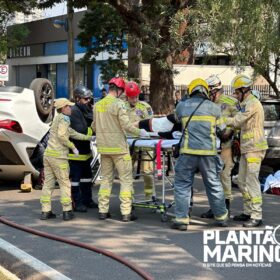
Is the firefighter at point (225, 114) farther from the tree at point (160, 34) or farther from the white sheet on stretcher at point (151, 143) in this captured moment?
the tree at point (160, 34)

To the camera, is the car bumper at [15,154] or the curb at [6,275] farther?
the car bumper at [15,154]

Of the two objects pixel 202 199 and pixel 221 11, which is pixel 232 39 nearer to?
pixel 221 11

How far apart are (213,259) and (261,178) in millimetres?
5087

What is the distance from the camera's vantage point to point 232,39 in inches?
542

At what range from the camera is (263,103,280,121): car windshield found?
12203 millimetres

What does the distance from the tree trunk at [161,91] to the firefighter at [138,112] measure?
6719mm

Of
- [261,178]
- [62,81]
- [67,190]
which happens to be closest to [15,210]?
[67,190]

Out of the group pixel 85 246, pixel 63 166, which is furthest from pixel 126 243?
pixel 63 166

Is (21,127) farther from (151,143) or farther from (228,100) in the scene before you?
(228,100)

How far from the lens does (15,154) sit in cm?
984

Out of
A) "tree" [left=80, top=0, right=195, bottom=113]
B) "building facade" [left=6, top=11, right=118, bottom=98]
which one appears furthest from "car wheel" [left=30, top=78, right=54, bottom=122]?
"building facade" [left=6, top=11, right=118, bottom=98]

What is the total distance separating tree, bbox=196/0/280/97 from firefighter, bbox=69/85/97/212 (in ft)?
13.4

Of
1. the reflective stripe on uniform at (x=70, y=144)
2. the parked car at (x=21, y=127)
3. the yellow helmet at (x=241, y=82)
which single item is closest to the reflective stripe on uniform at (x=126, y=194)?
the reflective stripe on uniform at (x=70, y=144)

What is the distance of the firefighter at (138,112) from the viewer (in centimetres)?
857
